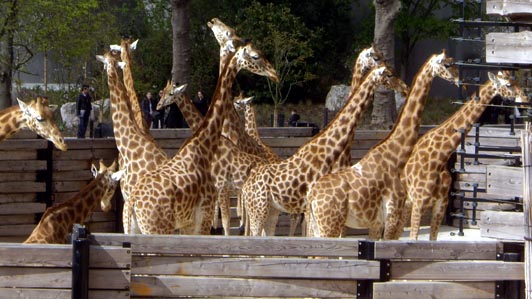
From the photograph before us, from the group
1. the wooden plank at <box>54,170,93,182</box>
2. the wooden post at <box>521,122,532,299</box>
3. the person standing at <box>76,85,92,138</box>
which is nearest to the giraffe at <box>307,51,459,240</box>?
the wooden post at <box>521,122,532,299</box>

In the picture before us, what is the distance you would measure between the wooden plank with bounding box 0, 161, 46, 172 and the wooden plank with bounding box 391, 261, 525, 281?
7006 millimetres

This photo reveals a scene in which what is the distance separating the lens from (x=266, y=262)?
816 cm

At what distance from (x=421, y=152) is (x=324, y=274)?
531 centimetres

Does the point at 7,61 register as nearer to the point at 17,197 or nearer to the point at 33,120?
the point at 17,197

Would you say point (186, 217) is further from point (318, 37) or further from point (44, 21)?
point (318, 37)

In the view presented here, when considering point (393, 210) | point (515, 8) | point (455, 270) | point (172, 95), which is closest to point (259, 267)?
point (455, 270)

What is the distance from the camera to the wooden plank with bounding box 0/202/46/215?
45.5 feet

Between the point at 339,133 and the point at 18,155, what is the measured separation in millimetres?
4410

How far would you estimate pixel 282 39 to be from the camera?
32.5m

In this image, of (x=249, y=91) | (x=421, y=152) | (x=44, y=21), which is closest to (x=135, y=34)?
(x=249, y=91)

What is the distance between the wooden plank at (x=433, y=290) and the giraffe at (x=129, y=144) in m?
4.49

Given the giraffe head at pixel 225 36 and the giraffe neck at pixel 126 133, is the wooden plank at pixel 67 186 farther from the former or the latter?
the giraffe head at pixel 225 36

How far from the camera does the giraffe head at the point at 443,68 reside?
40.0 ft

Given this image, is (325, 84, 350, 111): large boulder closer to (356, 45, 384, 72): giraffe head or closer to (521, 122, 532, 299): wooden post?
(356, 45, 384, 72): giraffe head
